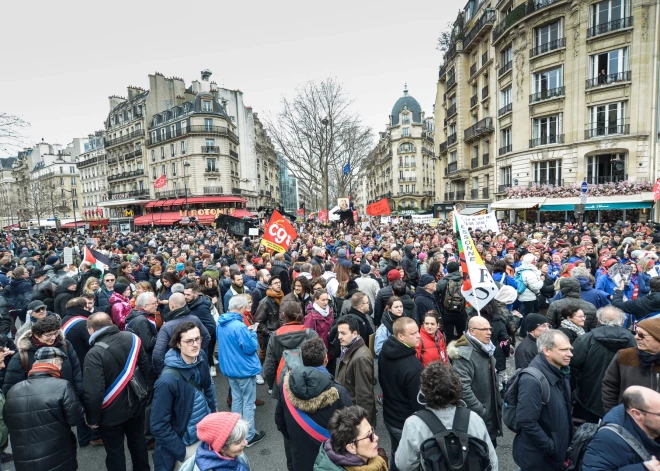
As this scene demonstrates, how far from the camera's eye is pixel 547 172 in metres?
24.7

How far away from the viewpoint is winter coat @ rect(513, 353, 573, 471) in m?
2.59

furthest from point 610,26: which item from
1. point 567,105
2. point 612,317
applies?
point 612,317

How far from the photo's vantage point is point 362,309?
435 cm

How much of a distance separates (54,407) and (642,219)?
26924 mm

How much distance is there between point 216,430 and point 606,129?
91.7 feet

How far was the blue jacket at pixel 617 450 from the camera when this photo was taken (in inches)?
75.7

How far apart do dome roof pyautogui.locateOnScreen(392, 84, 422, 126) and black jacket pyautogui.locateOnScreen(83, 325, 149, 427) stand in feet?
233

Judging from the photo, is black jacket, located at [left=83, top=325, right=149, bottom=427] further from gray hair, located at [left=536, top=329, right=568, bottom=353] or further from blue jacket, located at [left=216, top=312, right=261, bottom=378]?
gray hair, located at [left=536, top=329, right=568, bottom=353]

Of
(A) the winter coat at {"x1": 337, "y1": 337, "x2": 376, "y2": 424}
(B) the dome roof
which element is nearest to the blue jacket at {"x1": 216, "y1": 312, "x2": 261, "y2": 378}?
(A) the winter coat at {"x1": 337, "y1": 337, "x2": 376, "y2": 424}

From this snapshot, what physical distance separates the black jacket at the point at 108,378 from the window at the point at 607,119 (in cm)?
2760

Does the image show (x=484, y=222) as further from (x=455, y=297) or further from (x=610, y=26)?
(x=610, y=26)

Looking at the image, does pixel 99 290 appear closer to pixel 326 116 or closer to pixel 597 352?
pixel 597 352

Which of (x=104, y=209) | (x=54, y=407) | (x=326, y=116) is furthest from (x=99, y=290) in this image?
(x=104, y=209)

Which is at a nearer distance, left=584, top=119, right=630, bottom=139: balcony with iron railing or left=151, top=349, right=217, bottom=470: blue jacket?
left=151, top=349, right=217, bottom=470: blue jacket
